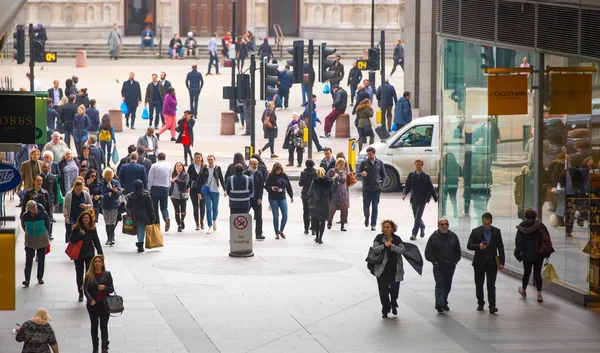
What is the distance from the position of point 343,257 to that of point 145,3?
47120 mm

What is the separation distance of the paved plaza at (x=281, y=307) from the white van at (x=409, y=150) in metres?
4.64

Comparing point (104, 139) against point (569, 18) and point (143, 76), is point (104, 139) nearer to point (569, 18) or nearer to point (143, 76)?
point (569, 18)

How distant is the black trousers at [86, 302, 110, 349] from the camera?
15.6 meters

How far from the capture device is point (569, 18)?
19.1 meters

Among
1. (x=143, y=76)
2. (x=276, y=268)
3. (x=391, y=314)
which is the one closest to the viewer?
(x=391, y=314)

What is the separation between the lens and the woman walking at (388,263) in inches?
701

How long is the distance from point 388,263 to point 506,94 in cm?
423

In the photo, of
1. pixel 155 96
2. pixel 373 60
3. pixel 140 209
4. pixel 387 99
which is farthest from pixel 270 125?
pixel 140 209

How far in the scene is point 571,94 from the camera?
19.3 metres

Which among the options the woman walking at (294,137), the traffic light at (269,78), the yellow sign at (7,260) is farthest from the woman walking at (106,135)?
the yellow sign at (7,260)

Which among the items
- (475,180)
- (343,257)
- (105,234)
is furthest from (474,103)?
(105,234)

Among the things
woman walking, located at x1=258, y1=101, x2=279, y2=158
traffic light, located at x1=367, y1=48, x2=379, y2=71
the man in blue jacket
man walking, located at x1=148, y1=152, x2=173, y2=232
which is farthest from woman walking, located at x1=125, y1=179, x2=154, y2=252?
the man in blue jacket

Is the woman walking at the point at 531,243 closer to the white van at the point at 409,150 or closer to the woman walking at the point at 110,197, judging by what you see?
the woman walking at the point at 110,197

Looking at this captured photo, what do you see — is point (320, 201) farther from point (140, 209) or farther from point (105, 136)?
point (105, 136)
